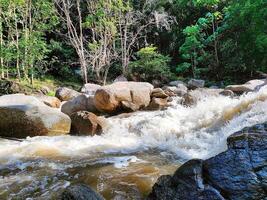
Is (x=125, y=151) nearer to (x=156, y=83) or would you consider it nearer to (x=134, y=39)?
(x=156, y=83)

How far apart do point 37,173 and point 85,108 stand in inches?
237

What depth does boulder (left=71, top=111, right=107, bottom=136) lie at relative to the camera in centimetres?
821

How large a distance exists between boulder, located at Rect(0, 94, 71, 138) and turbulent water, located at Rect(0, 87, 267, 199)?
17.4 inches

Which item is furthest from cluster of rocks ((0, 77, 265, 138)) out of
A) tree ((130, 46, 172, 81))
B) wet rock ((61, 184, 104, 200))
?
wet rock ((61, 184, 104, 200))

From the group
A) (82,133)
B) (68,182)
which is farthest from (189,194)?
(82,133)

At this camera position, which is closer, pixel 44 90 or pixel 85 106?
pixel 85 106

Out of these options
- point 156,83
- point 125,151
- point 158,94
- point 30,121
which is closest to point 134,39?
point 156,83

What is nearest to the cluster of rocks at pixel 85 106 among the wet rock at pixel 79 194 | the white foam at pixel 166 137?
the white foam at pixel 166 137

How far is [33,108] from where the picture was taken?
8562 mm

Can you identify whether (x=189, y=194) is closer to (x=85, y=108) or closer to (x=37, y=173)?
(x=37, y=173)

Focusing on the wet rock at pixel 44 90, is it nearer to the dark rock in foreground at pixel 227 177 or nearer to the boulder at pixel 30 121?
the boulder at pixel 30 121

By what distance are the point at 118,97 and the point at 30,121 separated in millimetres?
3163

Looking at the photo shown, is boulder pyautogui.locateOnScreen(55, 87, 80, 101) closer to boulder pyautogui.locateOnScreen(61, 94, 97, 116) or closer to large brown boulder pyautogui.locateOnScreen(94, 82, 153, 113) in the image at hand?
boulder pyautogui.locateOnScreen(61, 94, 97, 116)

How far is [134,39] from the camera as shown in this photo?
19047mm
